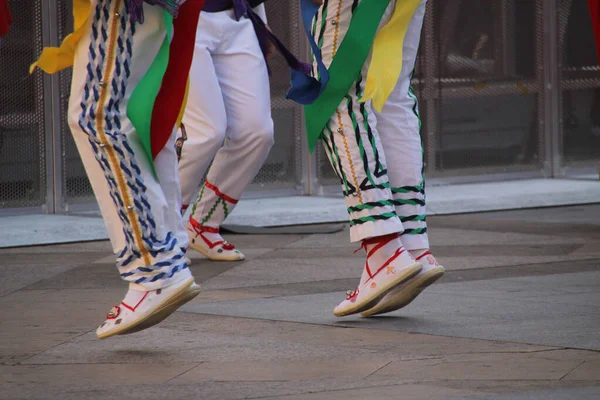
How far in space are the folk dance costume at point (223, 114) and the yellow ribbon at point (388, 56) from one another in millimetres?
1417

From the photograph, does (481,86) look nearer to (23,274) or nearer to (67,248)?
(67,248)

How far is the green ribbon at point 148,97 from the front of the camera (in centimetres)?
386

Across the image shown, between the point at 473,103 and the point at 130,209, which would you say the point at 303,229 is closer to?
the point at 473,103

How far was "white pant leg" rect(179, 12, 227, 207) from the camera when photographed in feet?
19.2

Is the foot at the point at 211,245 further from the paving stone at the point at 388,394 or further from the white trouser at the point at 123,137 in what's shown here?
the paving stone at the point at 388,394

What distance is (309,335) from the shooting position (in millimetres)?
4086

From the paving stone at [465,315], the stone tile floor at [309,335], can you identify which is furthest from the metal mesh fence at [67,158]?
the paving stone at [465,315]

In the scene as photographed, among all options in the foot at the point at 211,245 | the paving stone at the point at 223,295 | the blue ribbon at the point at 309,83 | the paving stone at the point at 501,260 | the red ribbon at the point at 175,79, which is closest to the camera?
the red ribbon at the point at 175,79

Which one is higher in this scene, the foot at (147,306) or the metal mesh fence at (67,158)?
the foot at (147,306)

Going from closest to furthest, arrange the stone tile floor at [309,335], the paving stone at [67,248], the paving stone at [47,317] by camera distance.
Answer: the stone tile floor at [309,335] < the paving stone at [47,317] < the paving stone at [67,248]

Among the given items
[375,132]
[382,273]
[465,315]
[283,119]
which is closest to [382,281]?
[382,273]

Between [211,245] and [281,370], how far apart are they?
2675mm

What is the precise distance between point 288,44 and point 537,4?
7.51ft

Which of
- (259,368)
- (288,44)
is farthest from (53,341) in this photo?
(288,44)
